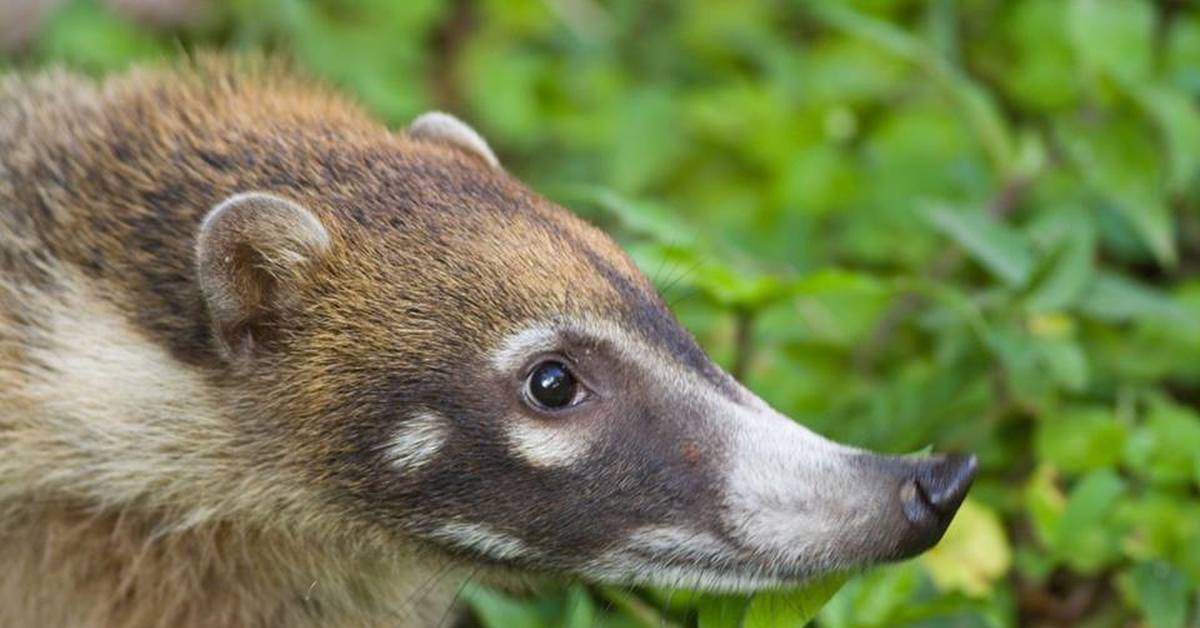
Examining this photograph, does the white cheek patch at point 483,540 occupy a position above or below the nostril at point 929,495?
above

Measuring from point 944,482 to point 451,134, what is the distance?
166 centimetres

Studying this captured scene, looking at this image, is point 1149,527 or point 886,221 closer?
point 1149,527

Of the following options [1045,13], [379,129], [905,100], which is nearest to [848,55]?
[905,100]

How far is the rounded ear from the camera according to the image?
154 inches

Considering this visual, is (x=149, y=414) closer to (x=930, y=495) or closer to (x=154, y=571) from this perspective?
(x=154, y=571)

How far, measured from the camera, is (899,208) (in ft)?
21.0

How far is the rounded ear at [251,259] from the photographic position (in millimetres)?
3912

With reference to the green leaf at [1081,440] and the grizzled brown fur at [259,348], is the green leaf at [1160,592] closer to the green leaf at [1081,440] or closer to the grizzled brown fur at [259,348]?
the green leaf at [1081,440]

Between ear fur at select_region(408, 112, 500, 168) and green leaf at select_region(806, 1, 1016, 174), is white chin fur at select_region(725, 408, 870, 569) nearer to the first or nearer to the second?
ear fur at select_region(408, 112, 500, 168)

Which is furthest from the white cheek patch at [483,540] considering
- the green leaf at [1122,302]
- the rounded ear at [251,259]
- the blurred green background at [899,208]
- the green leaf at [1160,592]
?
the green leaf at [1122,302]

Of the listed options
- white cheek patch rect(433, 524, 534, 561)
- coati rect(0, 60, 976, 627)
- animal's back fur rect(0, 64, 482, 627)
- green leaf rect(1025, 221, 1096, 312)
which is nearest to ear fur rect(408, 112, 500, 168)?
coati rect(0, 60, 976, 627)

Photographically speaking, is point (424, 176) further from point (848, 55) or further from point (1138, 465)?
point (848, 55)

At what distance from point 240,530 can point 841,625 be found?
154cm

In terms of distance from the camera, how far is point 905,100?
686 centimetres
